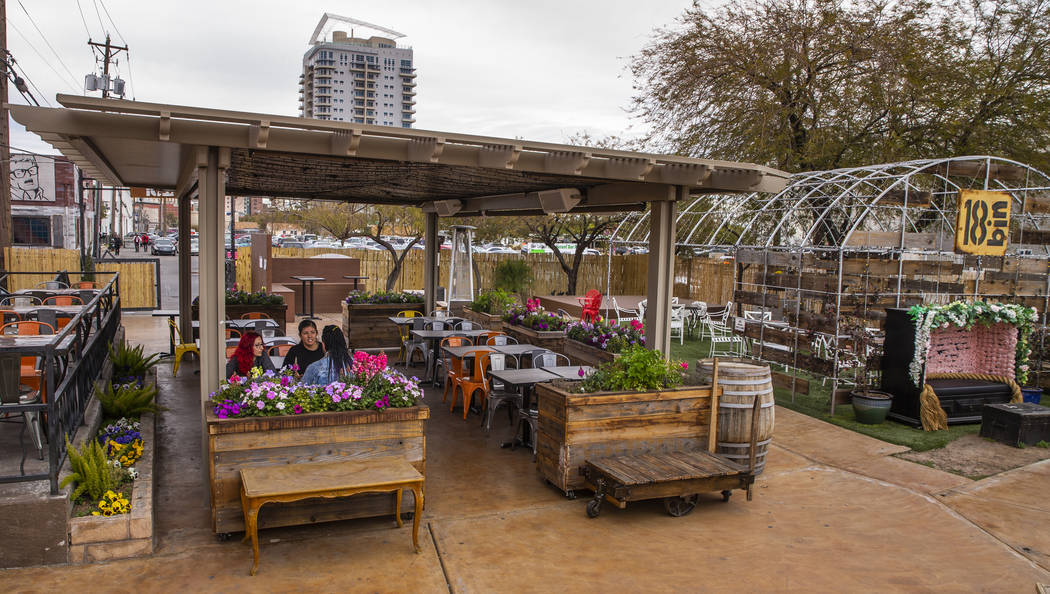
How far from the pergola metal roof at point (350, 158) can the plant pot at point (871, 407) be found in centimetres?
314

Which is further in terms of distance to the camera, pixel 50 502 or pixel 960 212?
pixel 960 212

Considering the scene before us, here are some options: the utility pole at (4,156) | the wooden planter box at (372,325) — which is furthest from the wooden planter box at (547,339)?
the utility pole at (4,156)

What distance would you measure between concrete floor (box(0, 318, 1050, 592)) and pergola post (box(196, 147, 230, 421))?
95 cm

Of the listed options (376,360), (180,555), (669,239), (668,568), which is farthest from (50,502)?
(669,239)

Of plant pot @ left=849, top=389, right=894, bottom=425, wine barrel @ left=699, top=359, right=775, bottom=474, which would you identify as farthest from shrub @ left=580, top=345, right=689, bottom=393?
plant pot @ left=849, top=389, right=894, bottom=425

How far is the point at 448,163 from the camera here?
566 centimetres

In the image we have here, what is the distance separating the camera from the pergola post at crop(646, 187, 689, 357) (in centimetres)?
701

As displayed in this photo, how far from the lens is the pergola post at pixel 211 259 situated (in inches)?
199

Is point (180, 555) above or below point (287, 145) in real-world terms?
below

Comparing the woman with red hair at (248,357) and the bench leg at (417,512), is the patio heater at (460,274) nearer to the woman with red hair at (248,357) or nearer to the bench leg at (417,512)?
the woman with red hair at (248,357)

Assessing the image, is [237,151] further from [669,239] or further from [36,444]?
[669,239]

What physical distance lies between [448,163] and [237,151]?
1748 mm

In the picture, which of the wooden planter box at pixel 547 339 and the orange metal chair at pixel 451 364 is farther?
the wooden planter box at pixel 547 339

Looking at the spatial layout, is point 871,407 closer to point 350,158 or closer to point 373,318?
point 350,158
